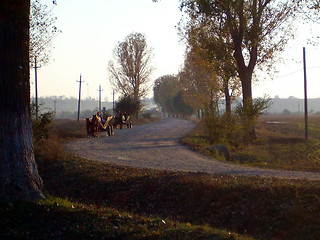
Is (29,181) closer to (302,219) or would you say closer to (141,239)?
(141,239)

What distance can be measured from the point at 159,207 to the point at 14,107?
175 inches

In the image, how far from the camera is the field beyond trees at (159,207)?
19.9ft

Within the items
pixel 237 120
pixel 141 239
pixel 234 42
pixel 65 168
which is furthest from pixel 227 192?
pixel 234 42

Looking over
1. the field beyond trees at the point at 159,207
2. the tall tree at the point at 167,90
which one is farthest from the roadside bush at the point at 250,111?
the tall tree at the point at 167,90

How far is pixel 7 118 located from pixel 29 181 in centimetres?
122

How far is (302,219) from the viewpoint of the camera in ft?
24.9

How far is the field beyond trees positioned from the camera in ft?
19.9

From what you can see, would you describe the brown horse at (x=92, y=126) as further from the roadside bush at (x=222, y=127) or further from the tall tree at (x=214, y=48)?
the tall tree at (x=214, y=48)

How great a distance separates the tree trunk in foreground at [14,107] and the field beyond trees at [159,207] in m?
0.39

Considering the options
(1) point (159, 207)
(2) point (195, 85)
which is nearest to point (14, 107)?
(1) point (159, 207)

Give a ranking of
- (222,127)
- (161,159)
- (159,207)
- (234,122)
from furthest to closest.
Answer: (234,122)
(222,127)
(161,159)
(159,207)

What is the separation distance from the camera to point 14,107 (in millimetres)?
6879

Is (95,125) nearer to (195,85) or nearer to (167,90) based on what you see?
(195,85)

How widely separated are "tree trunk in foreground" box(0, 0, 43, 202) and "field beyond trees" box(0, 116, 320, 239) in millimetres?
387
